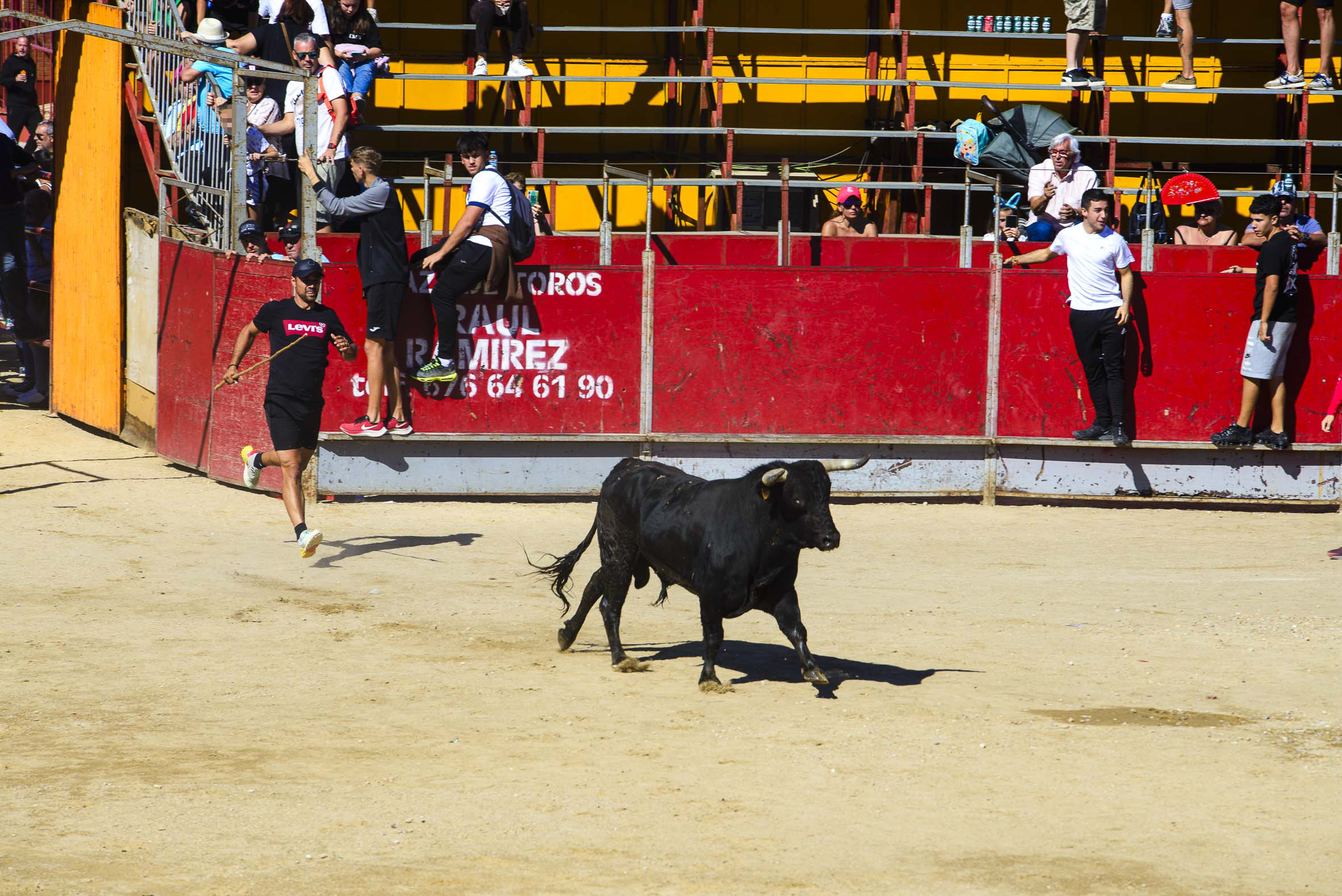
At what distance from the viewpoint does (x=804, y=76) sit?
71.7 ft

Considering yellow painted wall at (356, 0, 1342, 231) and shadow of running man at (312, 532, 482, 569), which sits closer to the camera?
shadow of running man at (312, 532, 482, 569)

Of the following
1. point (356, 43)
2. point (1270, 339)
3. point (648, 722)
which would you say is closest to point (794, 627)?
point (648, 722)

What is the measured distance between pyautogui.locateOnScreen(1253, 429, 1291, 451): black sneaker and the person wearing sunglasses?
2650mm

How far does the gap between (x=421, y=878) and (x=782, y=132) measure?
48.9 feet

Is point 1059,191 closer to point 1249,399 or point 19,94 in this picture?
point 1249,399

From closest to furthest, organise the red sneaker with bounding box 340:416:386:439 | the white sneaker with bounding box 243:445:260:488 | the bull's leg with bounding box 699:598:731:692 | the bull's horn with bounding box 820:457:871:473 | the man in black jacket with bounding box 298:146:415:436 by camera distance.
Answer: the bull's horn with bounding box 820:457:871:473, the bull's leg with bounding box 699:598:731:692, the white sneaker with bounding box 243:445:260:488, the man in black jacket with bounding box 298:146:415:436, the red sneaker with bounding box 340:416:386:439

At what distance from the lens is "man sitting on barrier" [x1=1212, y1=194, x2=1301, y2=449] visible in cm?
1387

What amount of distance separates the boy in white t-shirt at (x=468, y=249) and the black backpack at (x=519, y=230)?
0.05 metres

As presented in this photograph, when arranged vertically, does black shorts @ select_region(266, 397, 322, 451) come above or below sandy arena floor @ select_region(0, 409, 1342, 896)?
above

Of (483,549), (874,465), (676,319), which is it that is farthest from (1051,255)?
(483,549)

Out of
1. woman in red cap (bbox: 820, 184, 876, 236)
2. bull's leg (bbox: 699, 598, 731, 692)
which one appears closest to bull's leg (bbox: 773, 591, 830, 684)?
bull's leg (bbox: 699, 598, 731, 692)

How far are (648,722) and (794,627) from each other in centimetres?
102

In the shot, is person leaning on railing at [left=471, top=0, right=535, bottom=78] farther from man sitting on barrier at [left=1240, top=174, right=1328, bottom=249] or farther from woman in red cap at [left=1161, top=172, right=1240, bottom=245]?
man sitting on barrier at [left=1240, top=174, right=1328, bottom=249]

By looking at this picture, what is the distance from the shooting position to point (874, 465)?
47.8 feet
